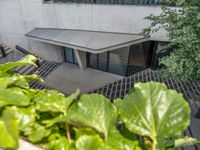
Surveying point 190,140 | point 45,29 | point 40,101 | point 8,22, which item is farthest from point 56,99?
point 8,22

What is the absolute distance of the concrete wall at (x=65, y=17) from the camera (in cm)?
794

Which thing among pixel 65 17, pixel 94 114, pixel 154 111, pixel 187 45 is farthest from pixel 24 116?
pixel 65 17

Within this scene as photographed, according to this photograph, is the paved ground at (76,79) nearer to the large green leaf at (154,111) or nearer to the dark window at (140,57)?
the dark window at (140,57)

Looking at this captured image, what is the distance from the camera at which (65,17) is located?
927 cm

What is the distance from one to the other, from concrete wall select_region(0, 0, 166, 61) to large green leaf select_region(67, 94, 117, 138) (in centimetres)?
738

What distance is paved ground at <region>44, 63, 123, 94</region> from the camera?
9250mm

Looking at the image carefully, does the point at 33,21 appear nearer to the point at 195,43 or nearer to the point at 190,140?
the point at 195,43

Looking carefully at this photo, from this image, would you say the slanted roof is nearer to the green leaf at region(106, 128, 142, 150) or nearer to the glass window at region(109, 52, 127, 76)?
the glass window at region(109, 52, 127, 76)

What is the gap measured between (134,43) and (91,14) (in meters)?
2.58

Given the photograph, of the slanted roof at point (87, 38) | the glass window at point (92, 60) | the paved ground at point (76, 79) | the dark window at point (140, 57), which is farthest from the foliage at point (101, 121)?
the glass window at point (92, 60)

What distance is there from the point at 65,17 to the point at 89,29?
1.45 meters

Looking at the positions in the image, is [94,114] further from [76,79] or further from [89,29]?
[76,79]

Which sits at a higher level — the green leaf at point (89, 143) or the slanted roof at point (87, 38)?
the green leaf at point (89, 143)

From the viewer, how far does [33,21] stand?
10.0 metres
